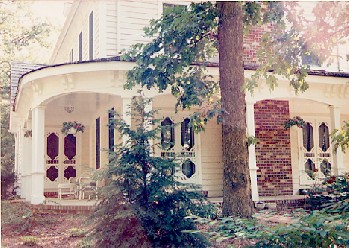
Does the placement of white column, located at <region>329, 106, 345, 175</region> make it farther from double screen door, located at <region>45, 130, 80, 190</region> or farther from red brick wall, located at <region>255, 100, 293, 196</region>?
double screen door, located at <region>45, 130, 80, 190</region>

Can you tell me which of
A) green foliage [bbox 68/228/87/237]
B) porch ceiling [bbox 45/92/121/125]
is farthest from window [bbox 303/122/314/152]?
green foliage [bbox 68/228/87/237]

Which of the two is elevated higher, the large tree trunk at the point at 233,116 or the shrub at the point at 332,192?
the large tree trunk at the point at 233,116

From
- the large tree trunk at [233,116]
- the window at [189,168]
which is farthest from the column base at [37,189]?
the large tree trunk at [233,116]

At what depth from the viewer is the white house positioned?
9.18 metres

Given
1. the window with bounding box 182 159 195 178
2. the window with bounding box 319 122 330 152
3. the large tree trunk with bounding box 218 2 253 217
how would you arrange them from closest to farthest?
the large tree trunk with bounding box 218 2 253 217, the window with bounding box 182 159 195 178, the window with bounding box 319 122 330 152

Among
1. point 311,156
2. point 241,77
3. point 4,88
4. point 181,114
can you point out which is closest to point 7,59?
point 4,88

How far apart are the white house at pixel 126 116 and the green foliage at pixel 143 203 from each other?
3881 millimetres

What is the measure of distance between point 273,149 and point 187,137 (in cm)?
259

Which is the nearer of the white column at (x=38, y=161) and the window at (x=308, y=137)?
the white column at (x=38, y=161)

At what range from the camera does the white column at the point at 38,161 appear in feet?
30.2

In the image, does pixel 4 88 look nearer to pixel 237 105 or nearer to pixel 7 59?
pixel 7 59

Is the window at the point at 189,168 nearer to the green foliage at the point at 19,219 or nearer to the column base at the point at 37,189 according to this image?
the column base at the point at 37,189

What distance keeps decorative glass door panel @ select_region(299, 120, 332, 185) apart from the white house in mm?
33

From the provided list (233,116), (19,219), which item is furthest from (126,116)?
(233,116)
